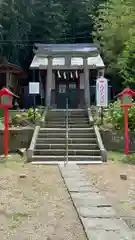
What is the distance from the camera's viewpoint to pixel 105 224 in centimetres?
415

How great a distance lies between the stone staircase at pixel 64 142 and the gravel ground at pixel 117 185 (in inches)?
40.7

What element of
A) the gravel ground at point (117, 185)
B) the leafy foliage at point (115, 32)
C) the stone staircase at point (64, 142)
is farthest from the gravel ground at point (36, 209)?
the leafy foliage at point (115, 32)

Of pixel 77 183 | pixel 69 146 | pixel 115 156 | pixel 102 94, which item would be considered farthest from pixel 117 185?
pixel 102 94

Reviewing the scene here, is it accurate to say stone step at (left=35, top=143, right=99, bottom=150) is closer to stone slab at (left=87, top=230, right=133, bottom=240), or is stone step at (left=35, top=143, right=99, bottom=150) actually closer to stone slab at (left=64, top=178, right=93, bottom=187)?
stone slab at (left=64, top=178, right=93, bottom=187)

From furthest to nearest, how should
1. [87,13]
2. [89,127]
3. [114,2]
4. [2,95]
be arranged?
[87,13] → [114,2] → [89,127] → [2,95]

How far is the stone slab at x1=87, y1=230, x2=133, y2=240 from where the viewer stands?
12.0ft

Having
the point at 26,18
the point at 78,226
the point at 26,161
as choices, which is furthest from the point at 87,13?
the point at 78,226

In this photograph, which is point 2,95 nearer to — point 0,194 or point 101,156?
point 101,156

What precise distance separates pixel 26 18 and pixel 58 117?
41.5 feet

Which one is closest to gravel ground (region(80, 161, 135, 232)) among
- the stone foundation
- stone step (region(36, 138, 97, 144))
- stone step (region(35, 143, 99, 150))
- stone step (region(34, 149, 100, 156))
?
stone step (region(34, 149, 100, 156))

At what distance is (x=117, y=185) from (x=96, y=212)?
7.06 ft

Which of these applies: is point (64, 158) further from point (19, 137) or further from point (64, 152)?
point (19, 137)

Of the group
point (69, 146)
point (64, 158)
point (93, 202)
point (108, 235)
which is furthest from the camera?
point (69, 146)

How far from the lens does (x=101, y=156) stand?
1015 cm
